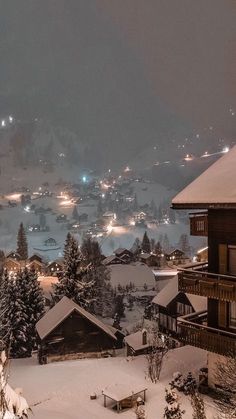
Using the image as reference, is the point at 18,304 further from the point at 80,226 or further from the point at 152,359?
the point at 80,226

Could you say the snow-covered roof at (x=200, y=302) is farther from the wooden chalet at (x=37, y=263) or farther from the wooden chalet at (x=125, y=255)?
the wooden chalet at (x=37, y=263)

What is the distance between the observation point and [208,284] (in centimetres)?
2119

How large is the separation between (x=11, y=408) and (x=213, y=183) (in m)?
13.3

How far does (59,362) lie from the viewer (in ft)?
115

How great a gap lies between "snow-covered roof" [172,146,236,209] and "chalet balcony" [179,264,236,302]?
10.3 feet

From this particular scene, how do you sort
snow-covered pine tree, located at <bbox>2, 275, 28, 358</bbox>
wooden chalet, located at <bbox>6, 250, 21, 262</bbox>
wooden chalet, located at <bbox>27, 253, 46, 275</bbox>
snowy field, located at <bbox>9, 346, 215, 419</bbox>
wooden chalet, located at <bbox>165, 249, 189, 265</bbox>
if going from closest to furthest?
1. snowy field, located at <bbox>9, 346, 215, 419</bbox>
2. snow-covered pine tree, located at <bbox>2, 275, 28, 358</bbox>
3. wooden chalet, located at <bbox>27, 253, 46, 275</bbox>
4. wooden chalet, located at <bbox>6, 250, 21, 262</bbox>
5. wooden chalet, located at <bbox>165, 249, 189, 265</bbox>

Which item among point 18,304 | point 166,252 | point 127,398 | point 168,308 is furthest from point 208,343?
point 166,252

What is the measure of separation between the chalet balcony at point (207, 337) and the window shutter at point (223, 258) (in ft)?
8.92

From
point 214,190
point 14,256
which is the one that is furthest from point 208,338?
point 14,256

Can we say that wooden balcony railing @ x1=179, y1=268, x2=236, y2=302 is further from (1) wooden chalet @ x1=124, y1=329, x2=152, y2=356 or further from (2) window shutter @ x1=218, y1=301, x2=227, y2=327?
(1) wooden chalet @ x1=124, y1=329, x2=152, y2=356

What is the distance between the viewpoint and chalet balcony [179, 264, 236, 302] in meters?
20.4

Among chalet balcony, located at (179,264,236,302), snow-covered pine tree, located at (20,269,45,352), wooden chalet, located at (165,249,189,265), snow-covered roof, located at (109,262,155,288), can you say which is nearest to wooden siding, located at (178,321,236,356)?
chalet balcony, located at (179,264,236,302)

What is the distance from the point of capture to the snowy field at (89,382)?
22.7 metres

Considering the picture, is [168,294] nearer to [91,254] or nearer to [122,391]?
[122,391]
